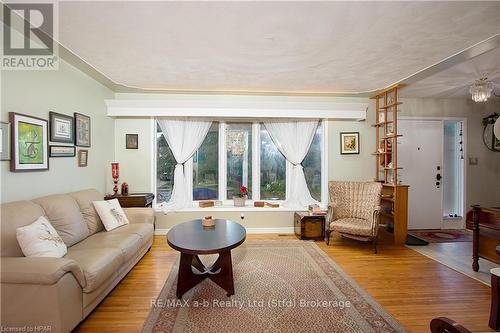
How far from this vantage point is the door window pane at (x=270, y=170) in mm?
4340

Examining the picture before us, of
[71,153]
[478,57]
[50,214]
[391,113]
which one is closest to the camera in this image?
[50,214]

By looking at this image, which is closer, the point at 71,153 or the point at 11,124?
the point at 11,124

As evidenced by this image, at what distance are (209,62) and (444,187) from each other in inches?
192

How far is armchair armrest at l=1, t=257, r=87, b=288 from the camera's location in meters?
1.51

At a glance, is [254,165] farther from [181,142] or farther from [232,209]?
[181,142]

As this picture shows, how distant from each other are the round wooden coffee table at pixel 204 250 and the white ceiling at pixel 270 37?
6.35 ft

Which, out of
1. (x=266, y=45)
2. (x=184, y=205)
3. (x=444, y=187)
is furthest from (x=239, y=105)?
(x=444, y=187)

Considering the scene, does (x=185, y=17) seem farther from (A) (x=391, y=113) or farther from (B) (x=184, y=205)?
(A) (x=391, y=113)

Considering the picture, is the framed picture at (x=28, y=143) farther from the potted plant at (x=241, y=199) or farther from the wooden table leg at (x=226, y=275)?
the potted plant at (x=241, y=199)

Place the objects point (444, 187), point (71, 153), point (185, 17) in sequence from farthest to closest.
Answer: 1. point (444, 187)
2. point (71, 153)
3. point (185, 17)

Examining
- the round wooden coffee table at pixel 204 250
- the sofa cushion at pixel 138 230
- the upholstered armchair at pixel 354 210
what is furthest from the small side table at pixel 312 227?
the sofa cushion at pixel 138 230

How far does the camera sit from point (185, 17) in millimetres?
1929

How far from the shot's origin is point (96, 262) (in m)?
1.91

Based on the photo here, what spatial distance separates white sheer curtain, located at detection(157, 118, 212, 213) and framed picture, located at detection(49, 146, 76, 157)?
140 cm
